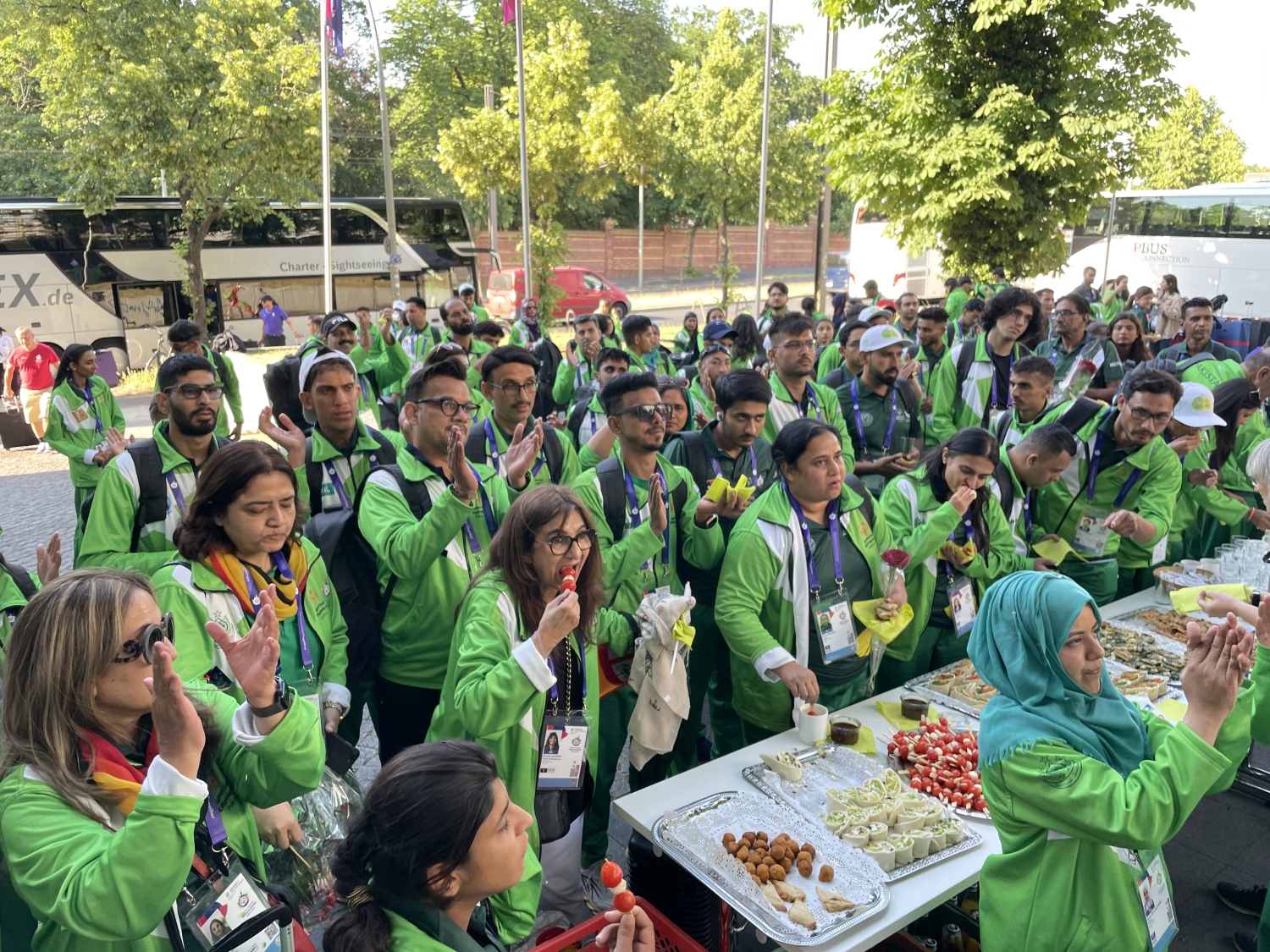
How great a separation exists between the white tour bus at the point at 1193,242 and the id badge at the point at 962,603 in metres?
15.7

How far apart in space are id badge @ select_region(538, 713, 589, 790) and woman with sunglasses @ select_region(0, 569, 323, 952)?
0.87 metres

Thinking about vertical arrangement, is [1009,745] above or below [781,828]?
above

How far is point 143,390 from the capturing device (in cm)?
1738

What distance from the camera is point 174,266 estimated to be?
19219mm

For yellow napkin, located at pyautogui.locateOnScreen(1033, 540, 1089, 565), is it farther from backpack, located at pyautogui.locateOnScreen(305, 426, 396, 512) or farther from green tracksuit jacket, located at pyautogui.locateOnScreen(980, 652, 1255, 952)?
backpack, located at pyautogui.locateOnScreen(305, 426, 396, 512)

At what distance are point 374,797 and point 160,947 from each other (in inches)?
23.1

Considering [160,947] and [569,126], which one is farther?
[569,126]

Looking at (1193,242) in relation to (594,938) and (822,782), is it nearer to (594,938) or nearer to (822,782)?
(822,782)

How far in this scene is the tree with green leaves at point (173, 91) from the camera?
625 inches

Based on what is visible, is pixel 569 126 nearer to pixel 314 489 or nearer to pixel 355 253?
pixel 355 253

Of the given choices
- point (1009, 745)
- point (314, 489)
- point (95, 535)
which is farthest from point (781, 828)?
point (95, 535)

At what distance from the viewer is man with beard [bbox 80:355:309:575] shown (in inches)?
150

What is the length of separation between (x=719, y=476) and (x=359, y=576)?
6.39ft

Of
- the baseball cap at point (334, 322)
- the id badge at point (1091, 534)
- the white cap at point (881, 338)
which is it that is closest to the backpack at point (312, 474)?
the white cap at point (881, 338)
